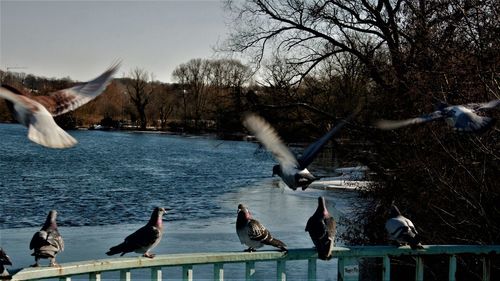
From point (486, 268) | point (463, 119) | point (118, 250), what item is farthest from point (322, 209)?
point (463, 119)

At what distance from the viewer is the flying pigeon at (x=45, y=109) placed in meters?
3.06

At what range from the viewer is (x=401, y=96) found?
10.5 m

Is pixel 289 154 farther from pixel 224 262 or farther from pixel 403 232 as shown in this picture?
pixel 224 262

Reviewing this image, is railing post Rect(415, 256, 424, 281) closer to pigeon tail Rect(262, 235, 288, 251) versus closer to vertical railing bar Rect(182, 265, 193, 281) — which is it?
pigeon tail Rect(262, 235, 288, 251)

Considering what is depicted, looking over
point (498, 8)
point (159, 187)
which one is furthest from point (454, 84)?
point (159, 187)

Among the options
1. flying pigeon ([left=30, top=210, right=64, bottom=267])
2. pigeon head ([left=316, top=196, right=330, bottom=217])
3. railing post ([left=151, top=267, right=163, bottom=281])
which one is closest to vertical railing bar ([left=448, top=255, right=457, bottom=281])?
pigeon head ([left=316, top=196, right=330, bottom=217])

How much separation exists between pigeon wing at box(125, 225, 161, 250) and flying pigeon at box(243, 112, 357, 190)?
104 cm

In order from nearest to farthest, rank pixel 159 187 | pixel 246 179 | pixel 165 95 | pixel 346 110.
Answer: pixel 346 110 < pixel 159 187 < pixel 246 179 < pixel 165 95

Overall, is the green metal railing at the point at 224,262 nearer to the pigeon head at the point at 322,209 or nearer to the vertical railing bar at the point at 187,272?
the vertical railing bar at the point at 187,272

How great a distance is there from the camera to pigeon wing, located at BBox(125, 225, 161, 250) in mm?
4137

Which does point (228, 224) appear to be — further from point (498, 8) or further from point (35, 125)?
point (35, 125)

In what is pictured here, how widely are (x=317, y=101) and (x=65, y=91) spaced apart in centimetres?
1190

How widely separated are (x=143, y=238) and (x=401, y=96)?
23.9 ft

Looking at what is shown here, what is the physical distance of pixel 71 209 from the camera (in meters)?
16.2
